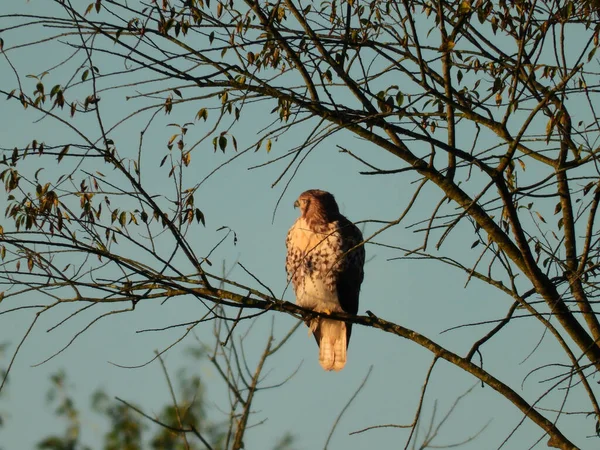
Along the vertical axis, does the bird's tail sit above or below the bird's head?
below

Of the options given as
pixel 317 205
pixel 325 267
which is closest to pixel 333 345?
pixel 325 267

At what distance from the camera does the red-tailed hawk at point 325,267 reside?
698cm

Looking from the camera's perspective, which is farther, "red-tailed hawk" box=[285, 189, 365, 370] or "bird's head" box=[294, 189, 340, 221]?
"bird's head" box=[294, 189, 340, 221]

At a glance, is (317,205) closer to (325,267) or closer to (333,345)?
(325,267)

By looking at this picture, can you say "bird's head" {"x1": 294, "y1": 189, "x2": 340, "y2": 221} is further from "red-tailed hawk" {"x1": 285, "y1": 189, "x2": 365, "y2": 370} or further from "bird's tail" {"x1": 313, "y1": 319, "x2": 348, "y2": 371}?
"bird's tail" {"x1": 313, "y1": 319, "x2": 348, "y2": 371}

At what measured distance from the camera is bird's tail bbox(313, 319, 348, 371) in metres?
7.34

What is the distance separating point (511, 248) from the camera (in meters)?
4.77

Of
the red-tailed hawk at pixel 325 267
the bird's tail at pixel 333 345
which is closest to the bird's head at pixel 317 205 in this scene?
the red-tailed hawk at pixel 325 267

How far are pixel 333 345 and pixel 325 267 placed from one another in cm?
71

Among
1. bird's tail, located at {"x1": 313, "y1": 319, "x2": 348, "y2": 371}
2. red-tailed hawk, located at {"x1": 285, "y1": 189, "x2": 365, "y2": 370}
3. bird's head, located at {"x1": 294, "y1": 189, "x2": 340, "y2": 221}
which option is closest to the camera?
red-tailed hawk, located at {"x1": 285, "y1": 189, "x2": 365, "y2": 370}

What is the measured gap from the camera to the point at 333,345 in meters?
7.38

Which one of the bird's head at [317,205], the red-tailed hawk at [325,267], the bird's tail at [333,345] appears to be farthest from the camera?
the bird's tail at [333,345]

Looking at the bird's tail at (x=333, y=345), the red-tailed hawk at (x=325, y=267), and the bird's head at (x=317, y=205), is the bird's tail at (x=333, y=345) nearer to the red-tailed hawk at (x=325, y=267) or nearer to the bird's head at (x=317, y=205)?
the red-tailed hawk at (x=325, y=267)

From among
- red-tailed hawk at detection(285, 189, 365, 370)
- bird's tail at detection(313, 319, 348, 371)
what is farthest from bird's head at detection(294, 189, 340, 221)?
bird's tail at detection(313, 319, 348, 371)
